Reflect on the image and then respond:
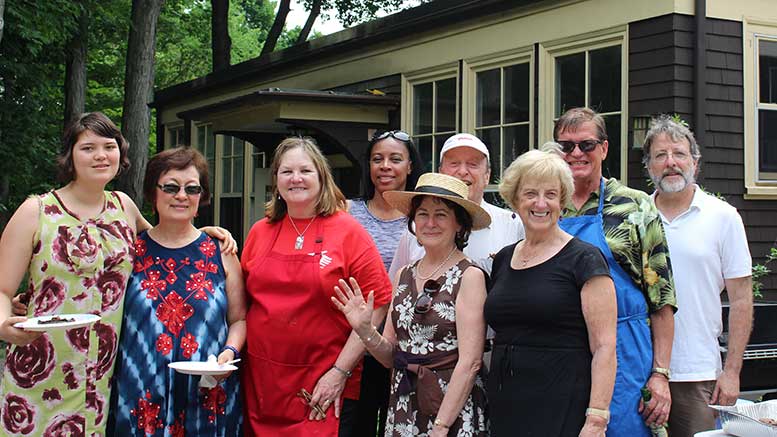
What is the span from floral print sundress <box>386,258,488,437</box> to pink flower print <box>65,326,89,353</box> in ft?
4.25

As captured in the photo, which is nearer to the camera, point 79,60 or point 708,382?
point 708,382

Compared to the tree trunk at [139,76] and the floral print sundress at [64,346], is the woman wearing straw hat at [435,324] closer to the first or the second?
the floral print sundress at [64,346]

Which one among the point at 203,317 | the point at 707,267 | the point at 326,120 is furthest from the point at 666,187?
the point at 326,120

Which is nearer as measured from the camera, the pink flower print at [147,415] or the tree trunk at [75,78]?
the pink flower print at [147,415]

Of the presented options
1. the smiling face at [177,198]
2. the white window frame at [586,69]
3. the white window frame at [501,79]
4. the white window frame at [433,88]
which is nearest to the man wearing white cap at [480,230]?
the smiling face at [177,198]

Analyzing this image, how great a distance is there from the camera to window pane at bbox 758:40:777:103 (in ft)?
26.7

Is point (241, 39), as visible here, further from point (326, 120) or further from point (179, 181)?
point (179, 181)

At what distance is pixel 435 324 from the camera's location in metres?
3.29

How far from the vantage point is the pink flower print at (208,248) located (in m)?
3.83

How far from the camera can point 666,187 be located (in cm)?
363

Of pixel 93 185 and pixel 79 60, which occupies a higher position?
pixel 79 60

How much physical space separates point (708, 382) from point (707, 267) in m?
0.47

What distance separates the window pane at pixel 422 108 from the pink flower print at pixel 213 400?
23.7 feet

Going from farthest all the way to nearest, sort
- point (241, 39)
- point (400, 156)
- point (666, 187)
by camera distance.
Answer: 1. point (241, 39)
2. point (400, 156)
3. point (666, 187)
